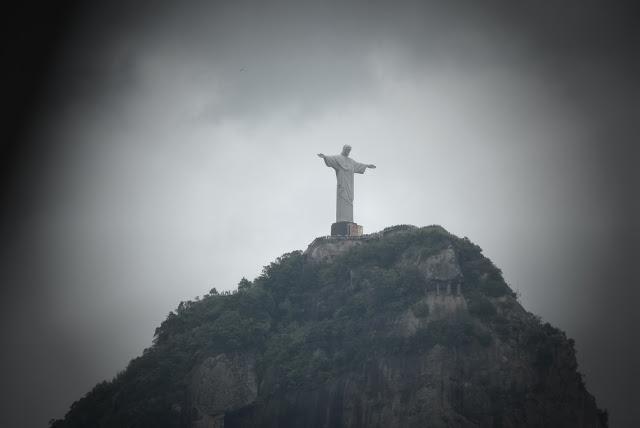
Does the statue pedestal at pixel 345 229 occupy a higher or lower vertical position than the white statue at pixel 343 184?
lower

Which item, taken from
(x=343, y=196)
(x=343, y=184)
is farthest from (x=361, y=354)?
(x=343, y=184)

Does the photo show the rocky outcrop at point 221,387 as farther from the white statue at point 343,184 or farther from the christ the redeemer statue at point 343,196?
the white statue at point 343,184

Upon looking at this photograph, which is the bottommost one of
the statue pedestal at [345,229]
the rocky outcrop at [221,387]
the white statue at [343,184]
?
the rocky outcrop at [221,387]

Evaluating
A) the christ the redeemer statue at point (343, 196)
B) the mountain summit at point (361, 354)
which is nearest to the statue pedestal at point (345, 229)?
the christ the redeemer statue at point (343, 196)

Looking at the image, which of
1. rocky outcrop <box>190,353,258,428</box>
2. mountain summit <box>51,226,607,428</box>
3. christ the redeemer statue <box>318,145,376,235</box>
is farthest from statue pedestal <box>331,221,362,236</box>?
rocky outcrop <box>190,353,258,428</box>

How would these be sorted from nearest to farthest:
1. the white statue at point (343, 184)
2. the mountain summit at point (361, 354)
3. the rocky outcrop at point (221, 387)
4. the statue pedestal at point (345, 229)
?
the mountain summit at point (361, 354) → the rocky outcrop at point (221, 387) → the statue pedestal at point (345, 229) → the white statue at point (343, 184)

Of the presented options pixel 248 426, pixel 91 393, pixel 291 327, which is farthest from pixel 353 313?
pixel 91 393

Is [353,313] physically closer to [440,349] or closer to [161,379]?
[440,349]
